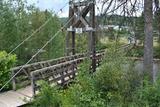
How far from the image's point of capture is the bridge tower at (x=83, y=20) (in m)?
10.6

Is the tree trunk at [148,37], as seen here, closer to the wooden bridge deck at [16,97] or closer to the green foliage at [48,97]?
the green foliage at [48,97]

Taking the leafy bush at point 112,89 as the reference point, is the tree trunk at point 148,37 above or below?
above

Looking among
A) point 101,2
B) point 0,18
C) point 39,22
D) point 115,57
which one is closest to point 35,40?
point 39,22

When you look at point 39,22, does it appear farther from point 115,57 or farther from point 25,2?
point 115,57

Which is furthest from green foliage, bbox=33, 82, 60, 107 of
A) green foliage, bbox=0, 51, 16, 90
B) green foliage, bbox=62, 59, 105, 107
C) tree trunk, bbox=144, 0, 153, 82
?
tree trunk, bbox=144, 0, 153, 82

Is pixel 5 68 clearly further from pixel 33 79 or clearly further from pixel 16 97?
pixel 33 79

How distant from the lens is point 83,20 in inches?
453

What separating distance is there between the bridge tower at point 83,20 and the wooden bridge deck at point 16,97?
7.47 ft

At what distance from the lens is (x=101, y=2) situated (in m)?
9.62

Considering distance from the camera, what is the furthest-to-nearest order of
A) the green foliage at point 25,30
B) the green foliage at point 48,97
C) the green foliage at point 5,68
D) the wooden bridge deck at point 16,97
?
the green foliage at point 25,30 < the green foliage at point 5,68 < the wooden bridge deck at point 16,97 < the green foliage at point 48,97

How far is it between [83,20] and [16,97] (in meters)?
4.01

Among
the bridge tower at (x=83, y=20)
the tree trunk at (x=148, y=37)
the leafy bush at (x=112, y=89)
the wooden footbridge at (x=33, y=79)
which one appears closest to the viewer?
the leafy bush at (x=112, y=89)

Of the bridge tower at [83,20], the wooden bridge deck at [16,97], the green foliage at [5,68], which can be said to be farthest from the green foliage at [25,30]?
the wooden bridge deck at [16,97]

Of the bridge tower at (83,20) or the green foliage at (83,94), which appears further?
the bridge tower at (83,20)
